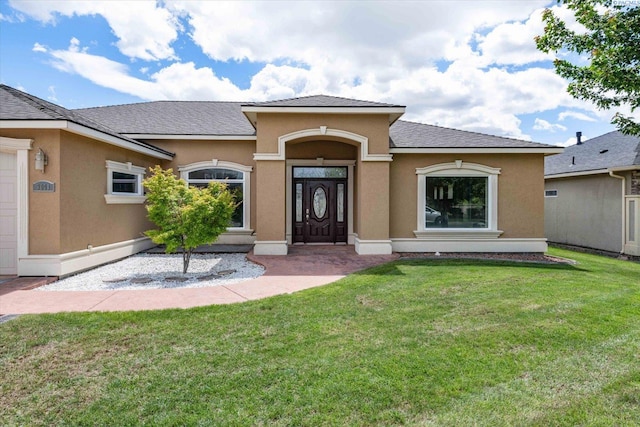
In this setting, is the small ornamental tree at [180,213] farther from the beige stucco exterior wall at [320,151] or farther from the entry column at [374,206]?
the beige stucco exterior wall at [320,151]

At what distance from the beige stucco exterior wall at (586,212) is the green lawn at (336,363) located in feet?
31.9

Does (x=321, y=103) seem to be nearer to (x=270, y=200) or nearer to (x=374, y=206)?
(x=270, y=200)

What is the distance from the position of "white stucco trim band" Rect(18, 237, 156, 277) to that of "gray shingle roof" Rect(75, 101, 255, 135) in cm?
467

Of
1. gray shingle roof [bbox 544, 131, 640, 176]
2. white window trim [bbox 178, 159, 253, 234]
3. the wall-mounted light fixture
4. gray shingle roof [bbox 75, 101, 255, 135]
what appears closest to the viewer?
the wall-mounted light fixture

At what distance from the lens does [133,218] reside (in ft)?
33.7

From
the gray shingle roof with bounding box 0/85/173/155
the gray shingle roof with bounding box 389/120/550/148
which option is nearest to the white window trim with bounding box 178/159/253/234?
the gray shingle roof with bounding box 0/85/173/155

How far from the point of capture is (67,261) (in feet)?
24.2

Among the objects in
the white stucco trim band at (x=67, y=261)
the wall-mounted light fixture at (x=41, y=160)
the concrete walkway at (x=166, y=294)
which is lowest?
the concrete walkway at (x=166, y=294)

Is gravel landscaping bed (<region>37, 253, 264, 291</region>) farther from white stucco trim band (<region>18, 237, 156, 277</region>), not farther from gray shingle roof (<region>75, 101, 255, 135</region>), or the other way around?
gray shingle roof (<region>75, 101, 255, 135</region>)

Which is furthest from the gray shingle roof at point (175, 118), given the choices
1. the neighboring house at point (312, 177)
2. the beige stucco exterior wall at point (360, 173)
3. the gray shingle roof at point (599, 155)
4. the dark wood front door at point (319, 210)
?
the gray shingle roof at point (599, 155)

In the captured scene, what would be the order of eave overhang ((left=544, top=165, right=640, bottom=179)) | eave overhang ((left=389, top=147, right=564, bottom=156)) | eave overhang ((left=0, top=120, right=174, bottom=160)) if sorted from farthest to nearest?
1. eave overhang ((left=544, top=165, right=640, bottom=179))
2. eave overhang ((left=389, top=147, right=564, bottom=156))
3. eave overhang ((left=0, top=120, right=174, bottom=160))

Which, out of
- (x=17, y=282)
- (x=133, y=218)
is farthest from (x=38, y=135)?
(x=133, y=218)

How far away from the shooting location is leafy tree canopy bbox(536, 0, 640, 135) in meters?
8.67

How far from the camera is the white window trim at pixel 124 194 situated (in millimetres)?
8938
